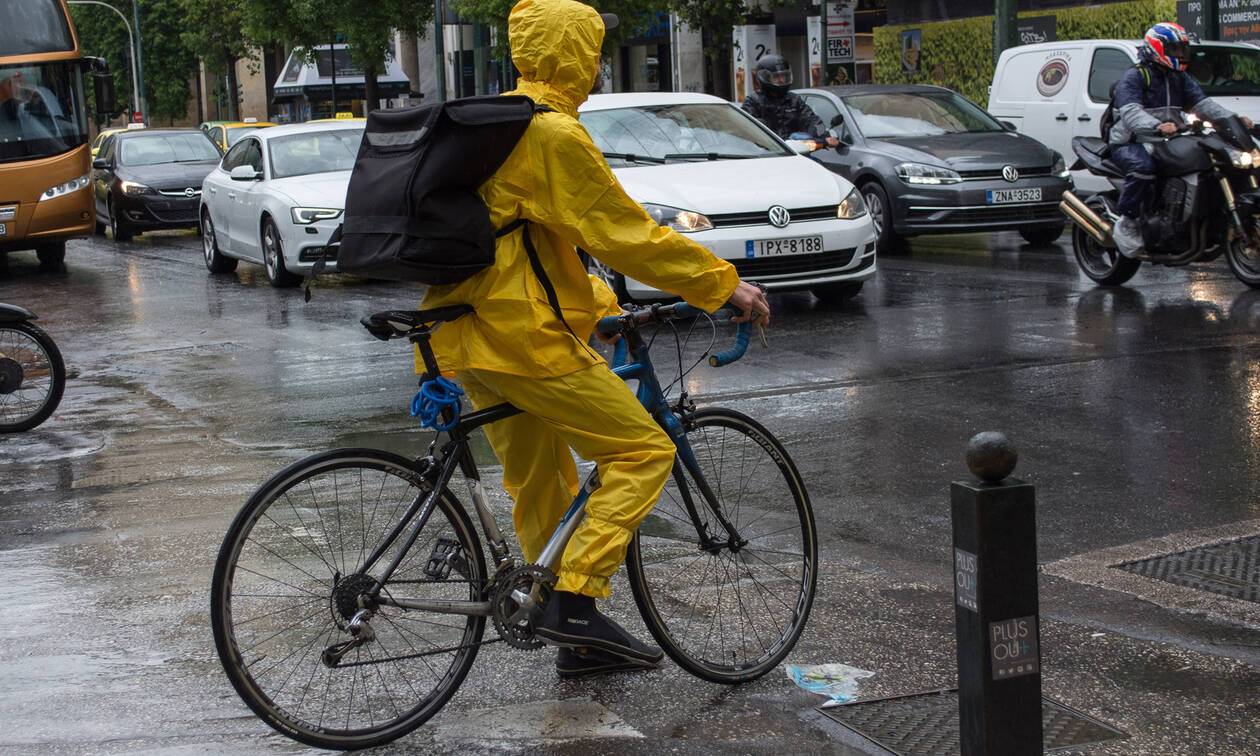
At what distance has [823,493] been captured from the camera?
6332mm

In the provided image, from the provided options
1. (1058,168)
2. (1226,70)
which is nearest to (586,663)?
(1058,168)

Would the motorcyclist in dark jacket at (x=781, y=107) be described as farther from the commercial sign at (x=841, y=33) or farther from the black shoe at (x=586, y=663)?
the commercial sign at (x=841, y=33)

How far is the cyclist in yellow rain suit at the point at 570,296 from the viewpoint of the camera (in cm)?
367

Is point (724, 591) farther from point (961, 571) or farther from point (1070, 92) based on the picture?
point (1070, 92)

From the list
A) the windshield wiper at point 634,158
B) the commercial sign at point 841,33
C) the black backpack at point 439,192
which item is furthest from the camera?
the commercial sign at point 841,33

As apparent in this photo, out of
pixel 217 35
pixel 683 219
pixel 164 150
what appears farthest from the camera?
pixel 217 35

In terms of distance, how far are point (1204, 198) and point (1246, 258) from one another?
1.90 ft

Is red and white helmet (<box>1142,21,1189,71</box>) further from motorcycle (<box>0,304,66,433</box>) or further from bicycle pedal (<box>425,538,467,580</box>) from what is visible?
bicycle pedal (<box>425,538,467,580</box>)

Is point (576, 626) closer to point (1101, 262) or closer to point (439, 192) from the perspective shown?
point (439, 192)

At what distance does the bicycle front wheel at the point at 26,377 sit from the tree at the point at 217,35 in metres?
46.3

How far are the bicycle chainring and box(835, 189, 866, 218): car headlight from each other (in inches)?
316

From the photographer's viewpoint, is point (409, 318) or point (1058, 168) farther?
point (1058, 168)

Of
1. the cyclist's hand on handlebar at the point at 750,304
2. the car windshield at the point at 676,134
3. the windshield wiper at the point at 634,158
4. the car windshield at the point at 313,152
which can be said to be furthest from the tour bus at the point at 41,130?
the cyclist's hand on handlebar at the point at 750,304

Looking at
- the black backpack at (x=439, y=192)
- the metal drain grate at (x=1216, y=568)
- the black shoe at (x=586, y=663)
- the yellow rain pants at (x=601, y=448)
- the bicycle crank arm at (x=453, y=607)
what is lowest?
the metal drain grate at (x=1216, y=568)
